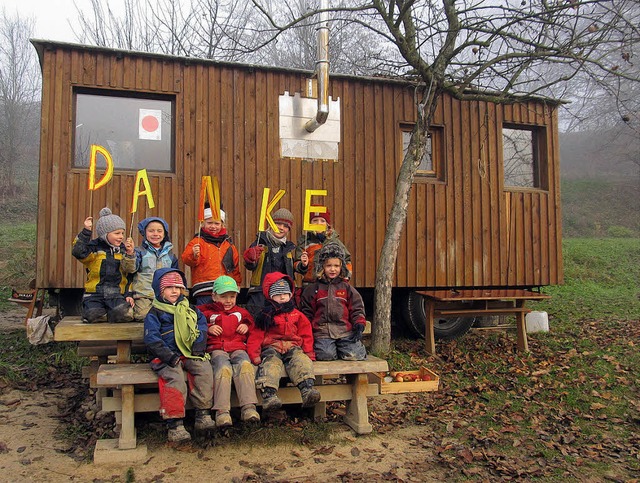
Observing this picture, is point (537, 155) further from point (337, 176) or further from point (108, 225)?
point (108, 225)

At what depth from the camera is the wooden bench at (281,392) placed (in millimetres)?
4086

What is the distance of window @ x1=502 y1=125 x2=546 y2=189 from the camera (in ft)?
29.5

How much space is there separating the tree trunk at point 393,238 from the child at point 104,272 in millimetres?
3055

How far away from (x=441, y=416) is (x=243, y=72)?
5.22m

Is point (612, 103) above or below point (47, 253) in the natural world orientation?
above

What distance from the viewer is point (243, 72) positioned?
7582 mm

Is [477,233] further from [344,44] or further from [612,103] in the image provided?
[612,103]

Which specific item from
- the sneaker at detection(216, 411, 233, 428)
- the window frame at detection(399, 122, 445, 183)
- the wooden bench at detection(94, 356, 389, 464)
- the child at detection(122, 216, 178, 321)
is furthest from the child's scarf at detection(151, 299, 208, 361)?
the window frame at detection(399, 122, 445, 183)

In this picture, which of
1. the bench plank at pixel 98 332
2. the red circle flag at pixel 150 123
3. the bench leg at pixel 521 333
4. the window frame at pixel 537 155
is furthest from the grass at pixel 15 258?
the window frame at pixel 537 155

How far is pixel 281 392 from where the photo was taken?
4.52 metres

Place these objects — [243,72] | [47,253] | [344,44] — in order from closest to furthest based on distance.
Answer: [47,253] → [243,72] → [344,44]

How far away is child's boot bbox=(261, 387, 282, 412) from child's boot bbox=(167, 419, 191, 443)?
0.62m

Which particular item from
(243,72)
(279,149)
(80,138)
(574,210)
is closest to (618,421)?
(279,149)

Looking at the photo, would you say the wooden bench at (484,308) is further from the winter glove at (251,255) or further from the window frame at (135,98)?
the window frame at (135,98)
